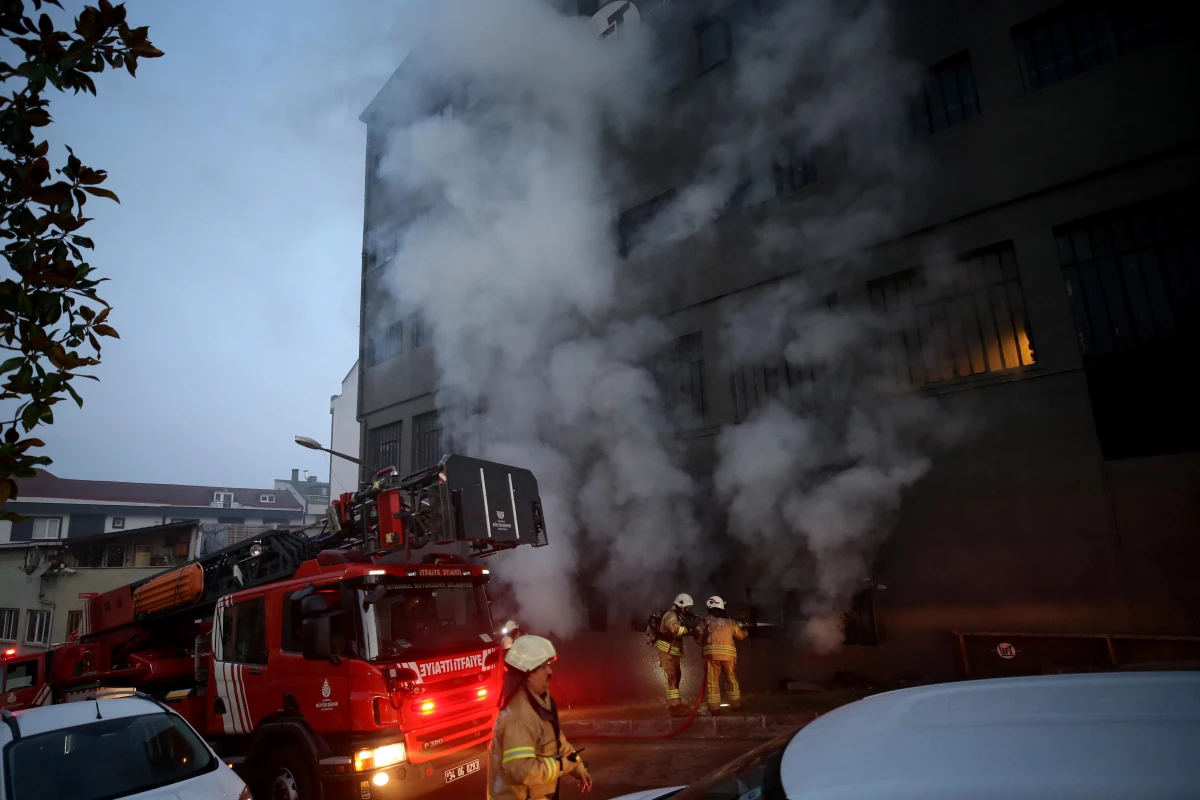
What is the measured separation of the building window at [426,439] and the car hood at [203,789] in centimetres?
1083

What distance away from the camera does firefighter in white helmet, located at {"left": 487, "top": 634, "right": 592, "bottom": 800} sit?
297cm

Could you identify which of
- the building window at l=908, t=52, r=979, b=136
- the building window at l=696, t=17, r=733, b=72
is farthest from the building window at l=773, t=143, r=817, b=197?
the building window at l=696, t=17, r=733, b=72

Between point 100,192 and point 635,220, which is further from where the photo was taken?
point 635,220

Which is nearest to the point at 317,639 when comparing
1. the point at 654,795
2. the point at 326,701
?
the point at 326,701

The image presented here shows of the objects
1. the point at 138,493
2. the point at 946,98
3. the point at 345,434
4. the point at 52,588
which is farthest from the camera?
the point at 138,493

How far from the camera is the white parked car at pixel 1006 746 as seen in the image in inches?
45.8

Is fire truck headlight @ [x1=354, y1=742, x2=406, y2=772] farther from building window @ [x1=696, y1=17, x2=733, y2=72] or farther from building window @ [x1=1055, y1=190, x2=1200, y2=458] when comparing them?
building window @ [x1=696, y1=17, x2=733, y2=72]

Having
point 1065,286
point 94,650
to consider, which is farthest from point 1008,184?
point 94,650

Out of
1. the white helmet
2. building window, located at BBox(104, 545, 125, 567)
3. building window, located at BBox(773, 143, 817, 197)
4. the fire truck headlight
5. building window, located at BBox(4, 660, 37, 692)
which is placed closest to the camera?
the white helmet

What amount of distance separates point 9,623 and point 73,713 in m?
23.2

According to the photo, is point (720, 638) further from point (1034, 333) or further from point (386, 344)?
point (386, 344)

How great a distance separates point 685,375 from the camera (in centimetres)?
1092

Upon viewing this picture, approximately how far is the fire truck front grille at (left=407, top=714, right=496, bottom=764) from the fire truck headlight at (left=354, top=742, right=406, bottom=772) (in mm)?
82

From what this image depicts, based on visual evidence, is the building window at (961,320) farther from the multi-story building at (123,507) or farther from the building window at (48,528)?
the building window at (48,528)
